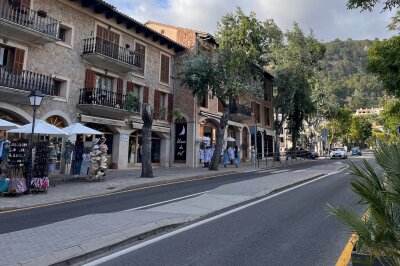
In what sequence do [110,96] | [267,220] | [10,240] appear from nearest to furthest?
[10,240]
[267,220]
[110,96]

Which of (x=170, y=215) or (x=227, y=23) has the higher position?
(x=227, y=23)

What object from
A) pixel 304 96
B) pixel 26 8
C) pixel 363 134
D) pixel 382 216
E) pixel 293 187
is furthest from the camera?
pixel 363 134

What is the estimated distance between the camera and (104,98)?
68.3ft

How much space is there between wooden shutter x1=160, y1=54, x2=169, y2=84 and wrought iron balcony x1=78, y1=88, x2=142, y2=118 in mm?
5336

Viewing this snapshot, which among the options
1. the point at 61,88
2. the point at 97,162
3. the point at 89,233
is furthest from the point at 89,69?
the point at 89,233

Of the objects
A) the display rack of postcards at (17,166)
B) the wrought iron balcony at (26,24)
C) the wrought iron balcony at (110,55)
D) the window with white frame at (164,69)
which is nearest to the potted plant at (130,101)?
the wrought iron balcony at (110,55)

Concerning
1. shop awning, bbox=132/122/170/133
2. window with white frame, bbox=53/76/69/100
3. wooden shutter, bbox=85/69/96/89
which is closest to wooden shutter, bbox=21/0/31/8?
window with white frame, bbox=53/76/69/100

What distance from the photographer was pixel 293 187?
13883 millimetres

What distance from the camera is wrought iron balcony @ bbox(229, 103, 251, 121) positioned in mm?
32625

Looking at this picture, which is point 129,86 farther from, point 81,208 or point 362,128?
point 362,128

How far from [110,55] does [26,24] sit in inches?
216

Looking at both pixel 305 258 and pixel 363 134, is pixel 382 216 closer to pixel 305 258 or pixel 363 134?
pixel 305 258

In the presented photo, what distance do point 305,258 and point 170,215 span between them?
3644 mm

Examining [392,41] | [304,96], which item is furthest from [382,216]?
[304,96]
